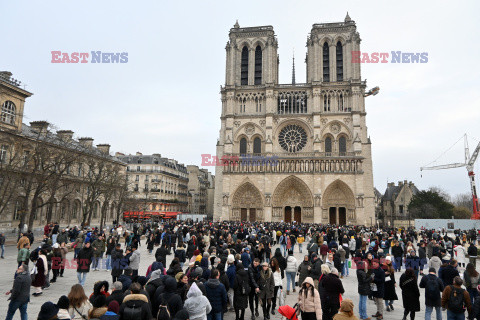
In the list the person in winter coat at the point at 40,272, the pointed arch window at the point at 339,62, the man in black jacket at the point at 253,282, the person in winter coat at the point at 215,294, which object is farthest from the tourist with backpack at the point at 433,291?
the pointed arch window at the point at 339,62

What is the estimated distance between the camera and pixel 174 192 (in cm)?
5284

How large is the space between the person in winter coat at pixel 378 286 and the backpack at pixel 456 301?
1606 mm

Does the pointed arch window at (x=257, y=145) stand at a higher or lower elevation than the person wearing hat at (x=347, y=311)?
higher

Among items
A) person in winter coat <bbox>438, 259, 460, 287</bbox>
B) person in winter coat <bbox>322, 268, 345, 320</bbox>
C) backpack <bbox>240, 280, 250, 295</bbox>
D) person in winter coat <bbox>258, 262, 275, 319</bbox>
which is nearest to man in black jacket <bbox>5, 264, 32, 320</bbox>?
backpack <bbox>240, 280, 250, 295</bbox>

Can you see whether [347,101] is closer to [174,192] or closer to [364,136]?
[364,136]

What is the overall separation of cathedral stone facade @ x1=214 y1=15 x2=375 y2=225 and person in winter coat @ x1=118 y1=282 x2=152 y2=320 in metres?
35.3

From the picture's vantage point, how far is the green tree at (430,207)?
132ft

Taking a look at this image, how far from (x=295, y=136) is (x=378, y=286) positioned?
1423 inches

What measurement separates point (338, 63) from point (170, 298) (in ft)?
144

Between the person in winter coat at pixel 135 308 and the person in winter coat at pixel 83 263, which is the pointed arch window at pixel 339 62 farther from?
the person in winter coat at pixel 135 308

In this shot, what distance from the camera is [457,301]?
5.45m

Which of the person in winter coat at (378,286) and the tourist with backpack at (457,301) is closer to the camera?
the tourist with backpack at (457,301)

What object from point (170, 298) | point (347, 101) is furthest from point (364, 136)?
point (170, 298)

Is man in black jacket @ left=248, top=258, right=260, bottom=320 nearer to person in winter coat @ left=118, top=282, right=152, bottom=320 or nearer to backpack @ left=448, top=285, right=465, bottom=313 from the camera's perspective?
person in winter coat @ left=118, top=282, right=152, bottom=320
